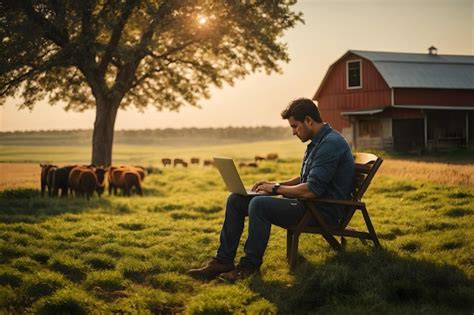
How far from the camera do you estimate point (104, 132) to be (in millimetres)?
25000

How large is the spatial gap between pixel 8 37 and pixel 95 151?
7.33 m

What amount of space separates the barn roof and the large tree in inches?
471

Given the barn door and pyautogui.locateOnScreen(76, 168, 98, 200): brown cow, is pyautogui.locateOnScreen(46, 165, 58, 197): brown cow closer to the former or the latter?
pyautogui.locateOnScreen(76, 168, 98, 200): brown cow

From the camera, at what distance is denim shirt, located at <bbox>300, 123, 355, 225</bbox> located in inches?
256

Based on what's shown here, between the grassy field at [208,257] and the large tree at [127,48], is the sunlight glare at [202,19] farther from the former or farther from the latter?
the grassy field at [208,257]

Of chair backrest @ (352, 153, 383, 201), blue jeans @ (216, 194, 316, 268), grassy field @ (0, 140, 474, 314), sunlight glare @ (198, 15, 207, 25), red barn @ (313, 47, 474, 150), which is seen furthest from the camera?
red barn @ (313, 47, 474, 150)

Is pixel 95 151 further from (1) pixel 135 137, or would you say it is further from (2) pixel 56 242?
(1) pixel 135 137

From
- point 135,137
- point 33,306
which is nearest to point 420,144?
point 33,306

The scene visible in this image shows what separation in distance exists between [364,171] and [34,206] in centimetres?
1052

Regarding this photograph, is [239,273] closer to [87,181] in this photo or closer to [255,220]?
[255,220]

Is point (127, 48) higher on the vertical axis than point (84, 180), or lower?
higher

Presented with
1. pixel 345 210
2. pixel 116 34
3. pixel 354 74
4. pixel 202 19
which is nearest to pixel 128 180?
pixel 116 34

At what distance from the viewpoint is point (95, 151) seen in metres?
25.1

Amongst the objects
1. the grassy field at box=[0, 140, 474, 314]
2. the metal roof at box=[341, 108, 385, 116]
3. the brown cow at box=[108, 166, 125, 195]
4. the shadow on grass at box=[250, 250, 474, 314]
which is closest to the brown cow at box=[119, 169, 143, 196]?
the brown cow at box=[108, 166, 125, 195]
